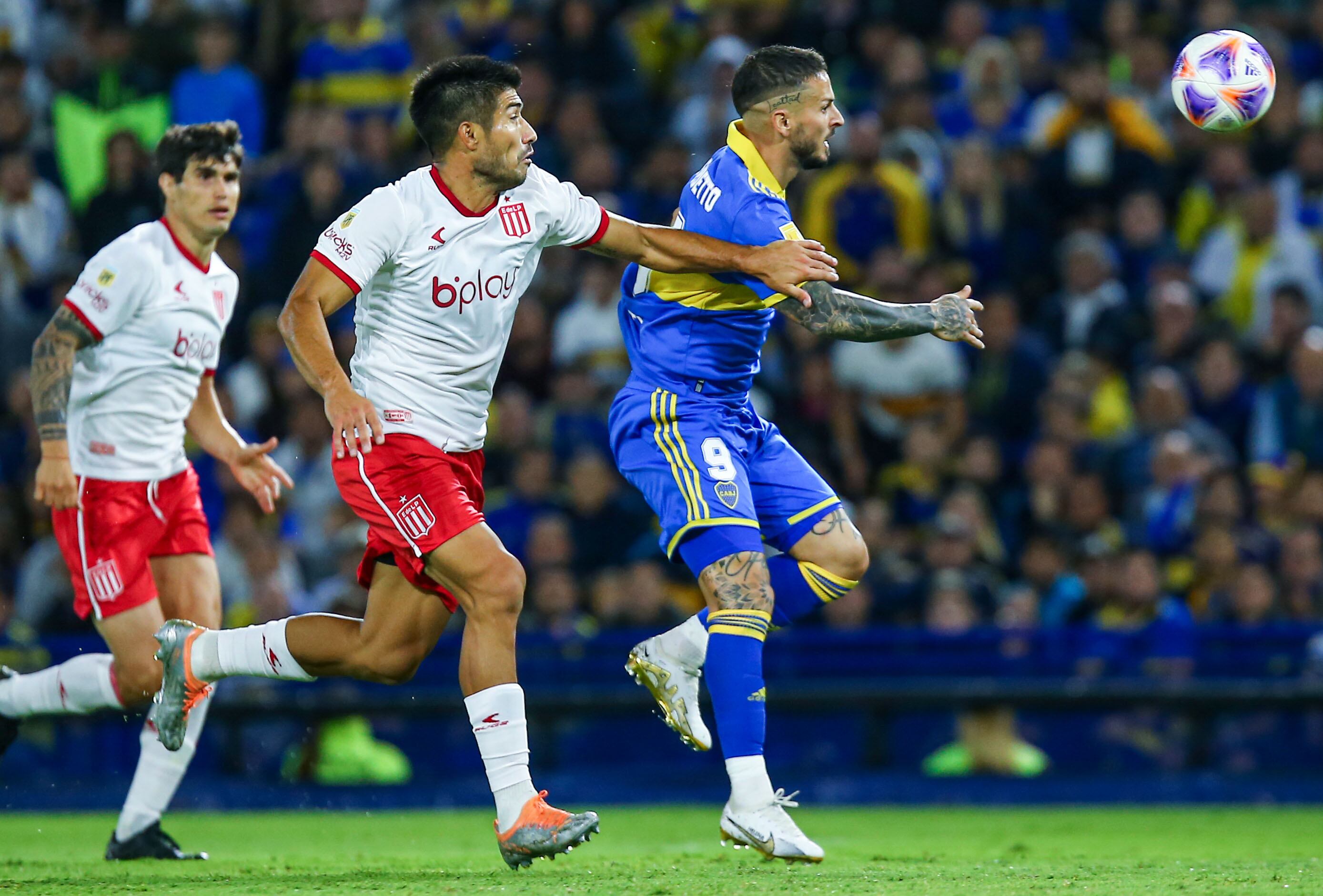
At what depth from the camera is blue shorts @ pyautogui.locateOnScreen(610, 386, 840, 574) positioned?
6816 millimetres

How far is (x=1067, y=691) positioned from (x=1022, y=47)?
18.9 feet

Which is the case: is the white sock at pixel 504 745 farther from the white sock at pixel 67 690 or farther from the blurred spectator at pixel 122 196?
the blurred spectator at pixel 122 196

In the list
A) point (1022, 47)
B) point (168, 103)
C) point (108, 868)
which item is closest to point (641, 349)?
point (108, 868)

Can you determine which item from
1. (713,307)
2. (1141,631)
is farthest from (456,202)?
(1141,631)

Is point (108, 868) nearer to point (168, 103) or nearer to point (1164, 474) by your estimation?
point (1164, 474)

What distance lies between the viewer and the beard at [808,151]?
7.03m

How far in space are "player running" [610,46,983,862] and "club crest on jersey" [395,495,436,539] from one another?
3.12ft

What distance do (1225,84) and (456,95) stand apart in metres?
3.47

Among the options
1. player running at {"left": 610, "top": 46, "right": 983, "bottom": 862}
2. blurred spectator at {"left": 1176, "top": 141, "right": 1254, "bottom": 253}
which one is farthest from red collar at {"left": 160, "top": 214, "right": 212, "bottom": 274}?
blurred spectator at {"left": 1176, "top": 141, "right": 1254, "bottom": 253}

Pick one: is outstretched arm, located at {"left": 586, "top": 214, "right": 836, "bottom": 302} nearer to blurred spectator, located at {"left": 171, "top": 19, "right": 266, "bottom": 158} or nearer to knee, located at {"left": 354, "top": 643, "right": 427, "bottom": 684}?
knee, located at {"left": 354, "top": 643, "right": 427, "bottom": 684}

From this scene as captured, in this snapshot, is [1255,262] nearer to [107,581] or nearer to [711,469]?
[711,469]

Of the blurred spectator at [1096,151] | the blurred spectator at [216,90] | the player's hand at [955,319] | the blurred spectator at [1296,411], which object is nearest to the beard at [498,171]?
the player's hand at [955,319]

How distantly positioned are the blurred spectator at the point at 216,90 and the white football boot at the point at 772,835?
32.5ft

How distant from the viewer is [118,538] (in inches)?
303
